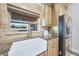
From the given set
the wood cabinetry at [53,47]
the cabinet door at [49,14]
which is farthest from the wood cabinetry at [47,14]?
the wood cabinetry at [53,47]

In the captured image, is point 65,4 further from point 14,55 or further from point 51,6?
point 14,55

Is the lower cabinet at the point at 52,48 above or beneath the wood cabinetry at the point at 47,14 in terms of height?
beneath

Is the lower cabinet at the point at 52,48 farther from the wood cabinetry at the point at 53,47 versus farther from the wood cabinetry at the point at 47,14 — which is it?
the wood cabinetry at the point at 47,14

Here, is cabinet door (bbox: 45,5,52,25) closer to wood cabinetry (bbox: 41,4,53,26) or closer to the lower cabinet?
A: wood cabinetry (bbox: 41,4,53,26)

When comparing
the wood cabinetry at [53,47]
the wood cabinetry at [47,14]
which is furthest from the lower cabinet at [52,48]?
the wood cabinetry at [47,14]

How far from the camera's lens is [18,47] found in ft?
5.21

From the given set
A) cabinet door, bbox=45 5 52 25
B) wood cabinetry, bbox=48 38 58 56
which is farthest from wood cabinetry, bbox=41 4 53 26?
wood cabinetry, bbox=48 38 58 56

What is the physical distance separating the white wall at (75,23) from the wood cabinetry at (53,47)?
24 centimetres

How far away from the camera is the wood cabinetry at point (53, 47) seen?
1.70m

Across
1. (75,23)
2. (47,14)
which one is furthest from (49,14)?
(75,23)

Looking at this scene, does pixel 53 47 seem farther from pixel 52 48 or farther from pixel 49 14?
pixel 49 14

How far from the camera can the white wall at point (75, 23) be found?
168 centimetres

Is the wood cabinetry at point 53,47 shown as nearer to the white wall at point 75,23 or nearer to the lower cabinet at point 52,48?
the lower cabinet at point 52,48

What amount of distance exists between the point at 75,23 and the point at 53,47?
0.46 m
